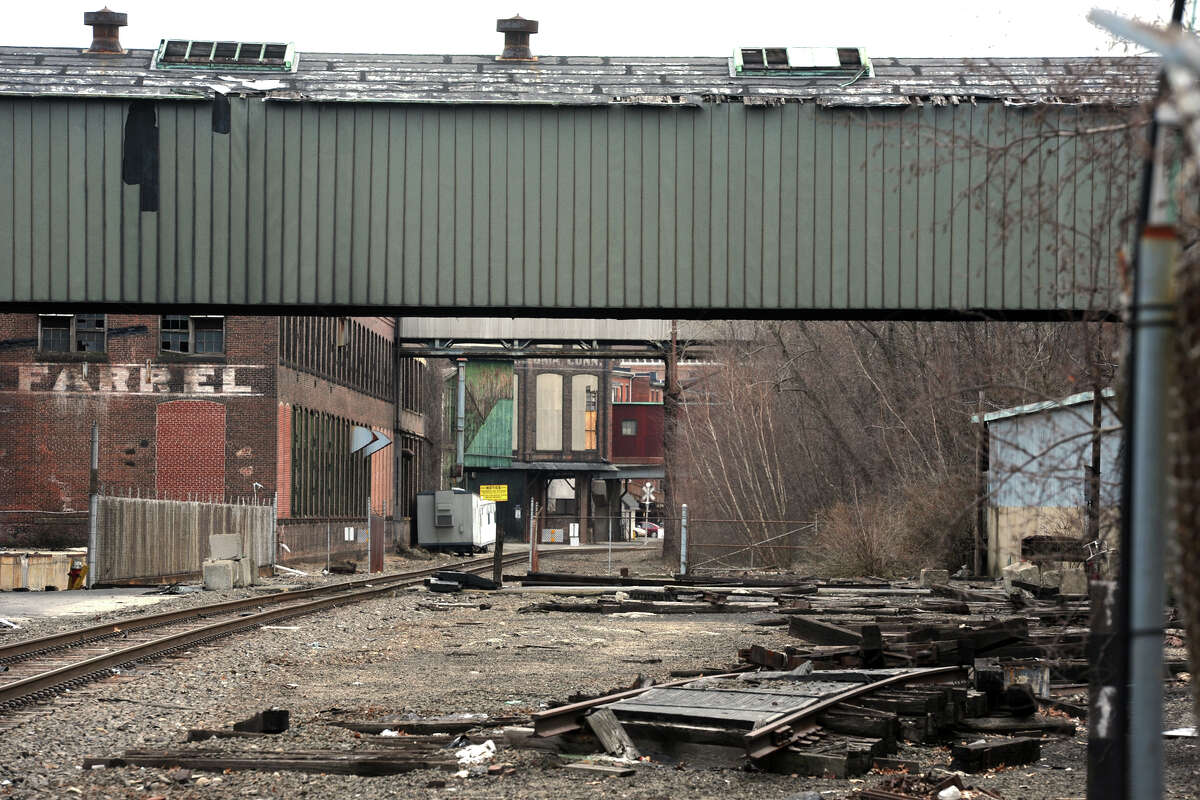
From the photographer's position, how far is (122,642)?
1666cm

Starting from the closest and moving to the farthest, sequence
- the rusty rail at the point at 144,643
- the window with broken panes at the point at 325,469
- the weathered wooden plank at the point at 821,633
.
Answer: the rusty rail at the point at 144,643, the weathered wooden plank at the point at 821,633, the window with broken panes at the point at 325,469

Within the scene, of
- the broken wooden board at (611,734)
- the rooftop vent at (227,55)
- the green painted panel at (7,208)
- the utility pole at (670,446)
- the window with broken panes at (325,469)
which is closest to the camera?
the broken wooden board at (611,734)

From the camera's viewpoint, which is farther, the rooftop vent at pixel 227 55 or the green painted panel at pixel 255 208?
the rooftop vent at pixel 227 55

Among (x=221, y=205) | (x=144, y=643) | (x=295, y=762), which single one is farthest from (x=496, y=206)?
(x=144, y=643)

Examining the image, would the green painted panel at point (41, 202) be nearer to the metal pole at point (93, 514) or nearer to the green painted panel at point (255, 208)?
the green painted panel at point (255, 208)

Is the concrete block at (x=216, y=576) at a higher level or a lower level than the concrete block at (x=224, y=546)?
lower

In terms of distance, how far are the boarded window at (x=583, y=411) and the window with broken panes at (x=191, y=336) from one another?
4776 centimetres

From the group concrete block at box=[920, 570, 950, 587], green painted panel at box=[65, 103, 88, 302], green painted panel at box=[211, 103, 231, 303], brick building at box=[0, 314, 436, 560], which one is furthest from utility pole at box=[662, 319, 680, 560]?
green painted panel at box=[65, 103, 88, 302]

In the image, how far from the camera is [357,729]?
10.5 meters

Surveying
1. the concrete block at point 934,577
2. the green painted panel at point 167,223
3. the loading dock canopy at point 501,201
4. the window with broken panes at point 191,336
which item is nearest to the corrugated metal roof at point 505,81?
the loading dock canopy at point 501,201

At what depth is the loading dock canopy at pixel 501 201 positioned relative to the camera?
13391 mm

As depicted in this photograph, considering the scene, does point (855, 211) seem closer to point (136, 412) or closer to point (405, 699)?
point (405, 699)

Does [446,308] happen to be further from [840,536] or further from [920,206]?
[840,536]

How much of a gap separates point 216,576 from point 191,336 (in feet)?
43.9
